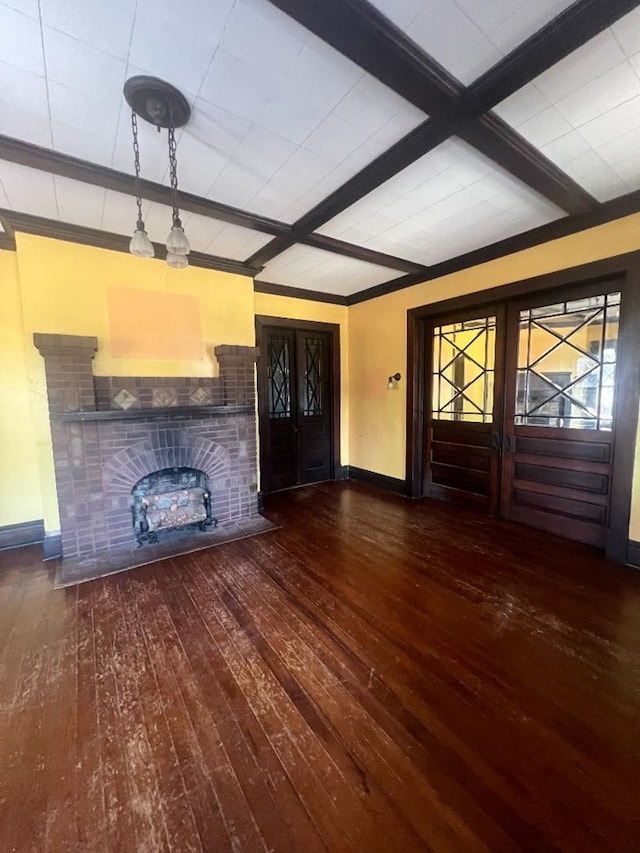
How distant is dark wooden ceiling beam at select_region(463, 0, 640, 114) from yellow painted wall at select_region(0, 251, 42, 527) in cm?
362

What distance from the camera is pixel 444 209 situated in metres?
2.60

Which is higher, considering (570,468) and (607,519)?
(570,468)

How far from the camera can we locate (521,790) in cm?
120

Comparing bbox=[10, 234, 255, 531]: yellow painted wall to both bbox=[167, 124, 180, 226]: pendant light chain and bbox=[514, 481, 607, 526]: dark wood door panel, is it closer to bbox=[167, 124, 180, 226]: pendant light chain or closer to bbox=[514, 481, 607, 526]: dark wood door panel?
bbox=[167, 124, 180, 226]: pendant light chain

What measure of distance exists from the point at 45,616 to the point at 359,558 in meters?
2.21

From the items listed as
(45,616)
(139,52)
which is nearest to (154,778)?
(45,616)

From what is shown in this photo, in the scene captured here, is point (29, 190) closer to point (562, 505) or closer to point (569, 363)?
point (569, 363)

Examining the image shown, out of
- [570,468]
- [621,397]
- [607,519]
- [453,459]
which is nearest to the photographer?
[621,397]

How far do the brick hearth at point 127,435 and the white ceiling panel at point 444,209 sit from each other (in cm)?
169

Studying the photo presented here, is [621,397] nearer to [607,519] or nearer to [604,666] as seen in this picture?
A: [607,519]

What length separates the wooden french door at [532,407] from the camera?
2879 millimetres

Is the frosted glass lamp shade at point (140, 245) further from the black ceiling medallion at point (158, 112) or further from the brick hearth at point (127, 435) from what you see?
the brick hearth at point (127, 435)

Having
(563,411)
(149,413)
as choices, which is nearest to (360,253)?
(563,411)

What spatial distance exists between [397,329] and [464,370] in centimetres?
103
